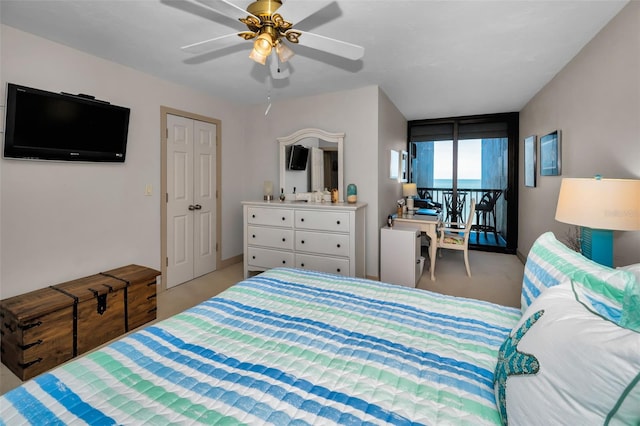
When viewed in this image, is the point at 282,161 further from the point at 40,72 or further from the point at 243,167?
the point at 40,72

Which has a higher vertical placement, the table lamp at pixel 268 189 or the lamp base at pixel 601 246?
the table lamp at pixel 268 189

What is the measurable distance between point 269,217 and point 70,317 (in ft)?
6.95

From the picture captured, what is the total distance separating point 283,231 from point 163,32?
2.29 m

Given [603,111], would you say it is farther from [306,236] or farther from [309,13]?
[306,236]

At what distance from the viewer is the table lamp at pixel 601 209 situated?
1.67m

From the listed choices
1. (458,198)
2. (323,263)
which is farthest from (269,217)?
(458,198)

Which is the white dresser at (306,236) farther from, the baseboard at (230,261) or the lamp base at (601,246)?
the lamp base at (601,246)

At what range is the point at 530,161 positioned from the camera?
4.33 m

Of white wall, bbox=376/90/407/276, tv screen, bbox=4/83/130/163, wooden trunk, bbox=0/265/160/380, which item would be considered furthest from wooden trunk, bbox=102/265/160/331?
white wall, bbox=376/90/407/276

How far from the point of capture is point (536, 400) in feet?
2.32

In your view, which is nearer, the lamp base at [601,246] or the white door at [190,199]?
the lamp base at [601,246]

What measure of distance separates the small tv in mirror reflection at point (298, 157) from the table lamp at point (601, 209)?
2977mm

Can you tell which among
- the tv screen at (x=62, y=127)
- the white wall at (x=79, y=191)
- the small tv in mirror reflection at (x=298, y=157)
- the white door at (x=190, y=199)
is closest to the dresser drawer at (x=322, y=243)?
the small tv in mirror reflection at (x=298, y=157)

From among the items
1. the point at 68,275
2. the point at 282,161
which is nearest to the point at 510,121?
the point at 282,161
